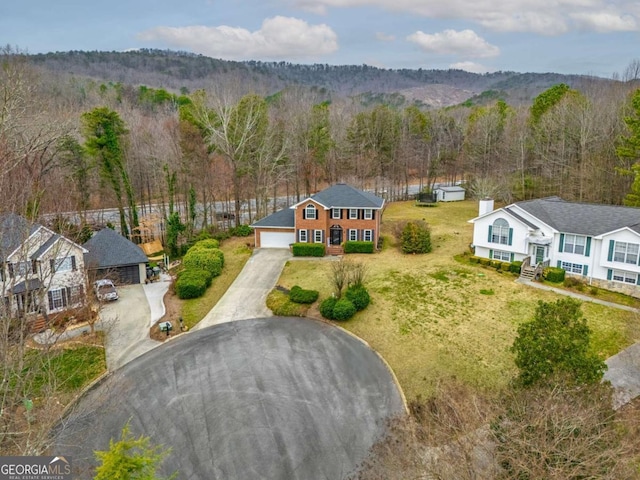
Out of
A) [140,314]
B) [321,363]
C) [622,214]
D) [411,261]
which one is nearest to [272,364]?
[321,363]

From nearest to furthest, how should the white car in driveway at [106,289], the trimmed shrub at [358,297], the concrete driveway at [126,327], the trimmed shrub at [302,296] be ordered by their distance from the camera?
the concrete driveway at [126,327], the trimmed shrub at [358,297], the trimmed shrub at [302,296], the white car in driveway at [106,289]

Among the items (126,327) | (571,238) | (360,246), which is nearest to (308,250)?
(360,246)

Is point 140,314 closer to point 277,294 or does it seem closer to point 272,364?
point 277,294

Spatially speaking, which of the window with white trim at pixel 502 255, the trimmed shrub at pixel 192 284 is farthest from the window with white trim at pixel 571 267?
the trimmed shrub at pixel 192 284

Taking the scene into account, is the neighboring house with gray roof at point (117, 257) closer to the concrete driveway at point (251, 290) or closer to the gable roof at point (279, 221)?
the concrete driveway at point (251, 290)

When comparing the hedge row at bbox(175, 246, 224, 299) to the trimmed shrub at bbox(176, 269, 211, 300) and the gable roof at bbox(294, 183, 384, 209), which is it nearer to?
the trimmed shrub at bbox(176, 269, 211, 300)

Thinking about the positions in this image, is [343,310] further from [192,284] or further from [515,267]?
[515,267]
